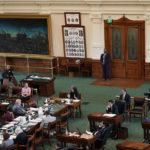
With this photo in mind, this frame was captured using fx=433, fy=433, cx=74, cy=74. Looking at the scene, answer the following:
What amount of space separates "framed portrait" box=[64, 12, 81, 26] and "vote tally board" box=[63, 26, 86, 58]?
0.29 m

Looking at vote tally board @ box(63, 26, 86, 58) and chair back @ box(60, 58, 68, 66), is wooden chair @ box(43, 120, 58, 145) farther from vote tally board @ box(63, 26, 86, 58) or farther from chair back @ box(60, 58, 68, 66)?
chair back @ box(60, 58, 68, 66)

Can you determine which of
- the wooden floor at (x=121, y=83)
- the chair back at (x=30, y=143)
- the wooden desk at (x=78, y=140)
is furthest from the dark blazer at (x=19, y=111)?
the wooden floor at (x=121, y=83)

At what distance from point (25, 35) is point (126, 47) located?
6715 millimetres

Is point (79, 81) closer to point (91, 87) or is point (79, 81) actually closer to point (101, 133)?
point (91, 87)

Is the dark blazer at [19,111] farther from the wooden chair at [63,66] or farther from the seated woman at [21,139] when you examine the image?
the wooden chair at [63,66]

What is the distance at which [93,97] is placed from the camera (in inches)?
829

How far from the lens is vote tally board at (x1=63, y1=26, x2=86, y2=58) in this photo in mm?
24500

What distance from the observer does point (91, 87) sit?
2273 cm

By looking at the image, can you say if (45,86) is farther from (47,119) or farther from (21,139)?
(21,139)

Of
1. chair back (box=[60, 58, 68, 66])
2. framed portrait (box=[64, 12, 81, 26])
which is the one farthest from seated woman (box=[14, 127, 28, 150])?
chair back (box=[60, 58, 68, 66])

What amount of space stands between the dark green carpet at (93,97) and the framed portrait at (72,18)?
3.17 m

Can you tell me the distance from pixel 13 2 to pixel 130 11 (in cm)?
743

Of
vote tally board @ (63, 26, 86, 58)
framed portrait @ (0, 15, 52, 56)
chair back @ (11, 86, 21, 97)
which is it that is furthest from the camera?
framed portrait @ (0, 15, 52, 56)

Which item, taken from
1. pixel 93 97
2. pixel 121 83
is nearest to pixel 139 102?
pixel 93 97
